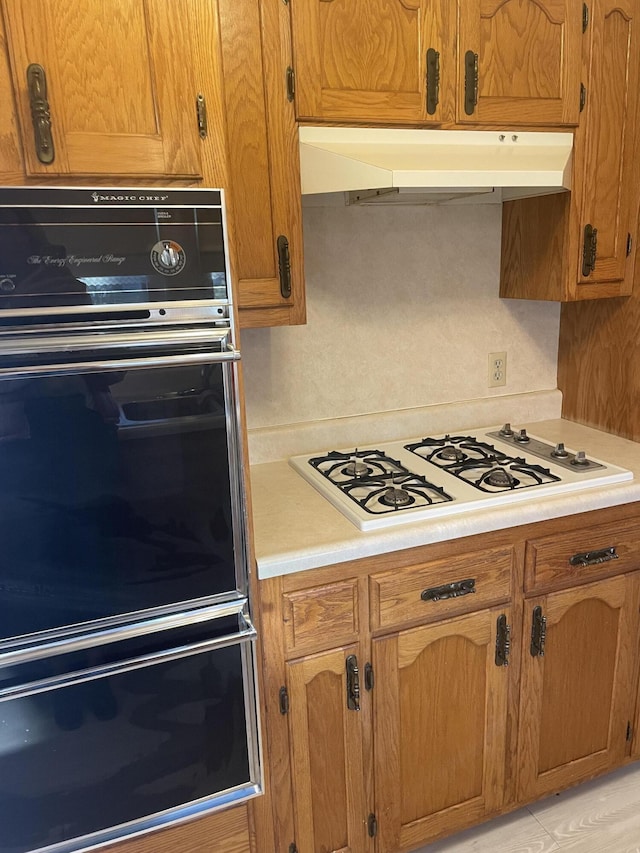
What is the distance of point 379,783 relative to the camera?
157 centimetres

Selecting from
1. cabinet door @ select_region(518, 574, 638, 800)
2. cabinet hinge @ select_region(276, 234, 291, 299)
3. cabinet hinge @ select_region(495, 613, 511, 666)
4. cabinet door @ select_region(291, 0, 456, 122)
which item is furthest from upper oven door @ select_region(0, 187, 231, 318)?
cabinet door @ select_region(518, 574, 638, 800)

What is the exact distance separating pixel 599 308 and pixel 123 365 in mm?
1607

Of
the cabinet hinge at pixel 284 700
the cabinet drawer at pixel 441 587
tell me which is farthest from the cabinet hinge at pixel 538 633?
the cabinet hinge at pixel 284 700

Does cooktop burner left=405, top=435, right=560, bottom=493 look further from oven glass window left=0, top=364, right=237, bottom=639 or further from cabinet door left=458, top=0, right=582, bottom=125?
cabinet door left=458, top=0, right=582, bottom=125

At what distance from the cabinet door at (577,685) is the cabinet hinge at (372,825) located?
0.44 meters

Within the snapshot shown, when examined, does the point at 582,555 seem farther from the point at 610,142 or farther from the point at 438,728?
the point at 610,142

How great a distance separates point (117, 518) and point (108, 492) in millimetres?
54

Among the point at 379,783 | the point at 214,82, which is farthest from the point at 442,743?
the point at 214,82

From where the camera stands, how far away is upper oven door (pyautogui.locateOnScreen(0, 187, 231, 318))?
1.04 meters

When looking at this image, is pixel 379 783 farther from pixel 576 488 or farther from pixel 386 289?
pixel 386 289

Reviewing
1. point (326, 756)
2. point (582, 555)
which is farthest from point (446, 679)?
point (582, 555)

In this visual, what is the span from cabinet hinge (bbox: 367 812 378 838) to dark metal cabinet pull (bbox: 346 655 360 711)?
1.05 ft

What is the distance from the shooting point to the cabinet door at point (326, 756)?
145cm

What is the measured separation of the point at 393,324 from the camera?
6.72ft
